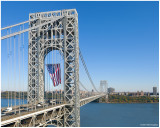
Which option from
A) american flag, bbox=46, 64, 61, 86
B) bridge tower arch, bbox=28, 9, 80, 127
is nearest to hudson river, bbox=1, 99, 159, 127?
bridge tower arch, bbox=28, 9, 80, 127

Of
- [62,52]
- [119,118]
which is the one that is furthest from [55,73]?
[119,118]

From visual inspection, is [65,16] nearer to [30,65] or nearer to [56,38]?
[56,38]

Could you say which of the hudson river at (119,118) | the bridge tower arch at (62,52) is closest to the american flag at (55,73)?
the bridge tower arch at (62,52)

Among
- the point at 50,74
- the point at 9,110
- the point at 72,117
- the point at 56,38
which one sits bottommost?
the point at 72,117

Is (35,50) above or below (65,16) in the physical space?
below

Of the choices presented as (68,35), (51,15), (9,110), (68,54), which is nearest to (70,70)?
(68,54)

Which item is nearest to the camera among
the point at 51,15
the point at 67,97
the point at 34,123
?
the point at 34,123

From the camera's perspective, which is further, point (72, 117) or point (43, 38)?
point (43, 38)
